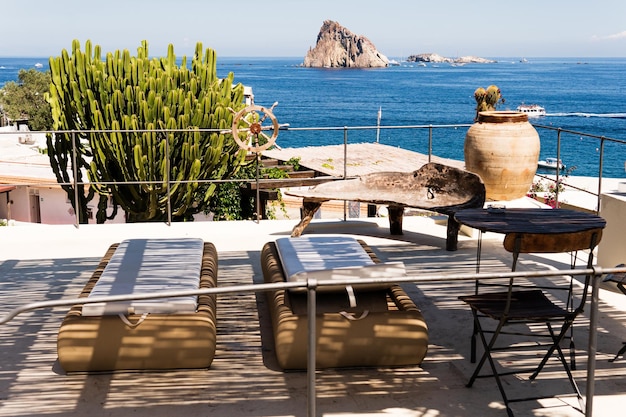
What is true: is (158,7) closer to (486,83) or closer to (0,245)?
(486,83)

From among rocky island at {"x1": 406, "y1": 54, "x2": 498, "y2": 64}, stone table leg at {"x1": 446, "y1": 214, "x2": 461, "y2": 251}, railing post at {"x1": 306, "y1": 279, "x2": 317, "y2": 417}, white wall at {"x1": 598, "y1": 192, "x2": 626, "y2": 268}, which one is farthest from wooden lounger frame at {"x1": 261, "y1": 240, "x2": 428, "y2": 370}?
rocky island at {"x1": 406, "y1": 54, "x2": 498, "y2": 64}

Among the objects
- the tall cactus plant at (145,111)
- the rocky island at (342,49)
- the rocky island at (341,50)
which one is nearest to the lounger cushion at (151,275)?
the tall cactus plant at (145,111)

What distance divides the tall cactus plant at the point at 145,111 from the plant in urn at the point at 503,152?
5.61 meters

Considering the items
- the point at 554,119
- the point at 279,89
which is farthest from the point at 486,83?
the point at 554,119

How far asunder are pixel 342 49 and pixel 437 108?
6426 cm

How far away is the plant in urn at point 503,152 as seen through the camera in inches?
278

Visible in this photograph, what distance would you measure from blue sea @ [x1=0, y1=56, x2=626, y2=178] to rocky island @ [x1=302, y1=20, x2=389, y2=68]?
722 inches

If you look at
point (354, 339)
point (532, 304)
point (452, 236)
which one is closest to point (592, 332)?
point (532, 304)

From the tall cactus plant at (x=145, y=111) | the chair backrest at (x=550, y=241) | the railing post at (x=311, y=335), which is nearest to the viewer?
the railing post at (x=311, y=335)

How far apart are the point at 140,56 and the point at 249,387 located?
10.3 m

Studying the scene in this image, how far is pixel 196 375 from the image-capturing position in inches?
148

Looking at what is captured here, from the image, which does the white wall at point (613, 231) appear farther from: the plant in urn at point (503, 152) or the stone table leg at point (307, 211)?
the stone table leg at point (307, 211)

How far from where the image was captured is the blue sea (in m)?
58.3

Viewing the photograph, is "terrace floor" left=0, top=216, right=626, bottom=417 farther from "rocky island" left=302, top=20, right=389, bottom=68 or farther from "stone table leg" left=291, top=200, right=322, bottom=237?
"rocky island" left=302, top=20, right=389, bottom=68
